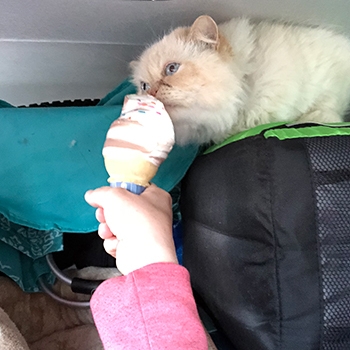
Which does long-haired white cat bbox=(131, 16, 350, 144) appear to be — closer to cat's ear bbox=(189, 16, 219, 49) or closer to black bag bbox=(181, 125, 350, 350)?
cat's ear bbox=(189, 16, 219, 49)

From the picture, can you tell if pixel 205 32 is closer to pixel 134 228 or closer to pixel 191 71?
pixel 191 71

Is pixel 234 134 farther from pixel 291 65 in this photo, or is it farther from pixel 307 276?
pixel 307 276

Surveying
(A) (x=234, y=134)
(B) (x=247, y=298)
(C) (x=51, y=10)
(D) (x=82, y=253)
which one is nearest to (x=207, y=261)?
(B) (x=247, y=298)

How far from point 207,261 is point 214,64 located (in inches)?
17.1

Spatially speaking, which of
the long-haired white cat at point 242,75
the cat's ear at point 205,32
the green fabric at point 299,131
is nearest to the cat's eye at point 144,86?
the long-haired white cat at point 242,75

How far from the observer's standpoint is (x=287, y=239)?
2.28 ft

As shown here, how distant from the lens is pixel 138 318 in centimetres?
52

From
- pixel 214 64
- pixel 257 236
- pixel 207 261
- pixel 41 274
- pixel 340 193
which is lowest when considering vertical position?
pixel 41 274

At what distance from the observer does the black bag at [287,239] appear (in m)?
0.69

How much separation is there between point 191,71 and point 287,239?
0.41m

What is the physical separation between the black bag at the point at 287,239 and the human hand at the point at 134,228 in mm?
215

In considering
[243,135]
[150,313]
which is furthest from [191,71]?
[150,313]

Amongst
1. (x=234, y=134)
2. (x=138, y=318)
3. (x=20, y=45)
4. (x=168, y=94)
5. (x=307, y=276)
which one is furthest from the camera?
(x=20, y=45)

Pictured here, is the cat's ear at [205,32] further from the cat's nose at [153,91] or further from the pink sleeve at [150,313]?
the pink sleeve at [150,313]
